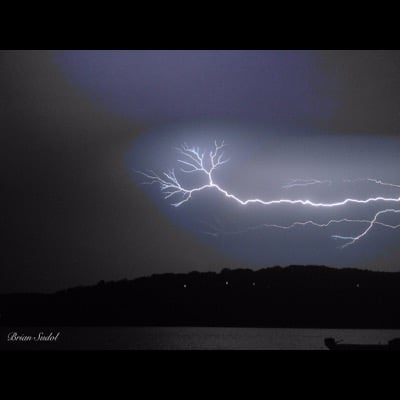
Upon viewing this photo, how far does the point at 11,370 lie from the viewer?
3.75m

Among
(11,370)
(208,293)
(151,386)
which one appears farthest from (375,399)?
(208,293)

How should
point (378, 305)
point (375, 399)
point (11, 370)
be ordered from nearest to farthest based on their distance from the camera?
1. point (375, 399)
2. point (11, 370)
3. point (378, 305)

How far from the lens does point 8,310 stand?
280 inches

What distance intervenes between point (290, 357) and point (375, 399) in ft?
1.89
